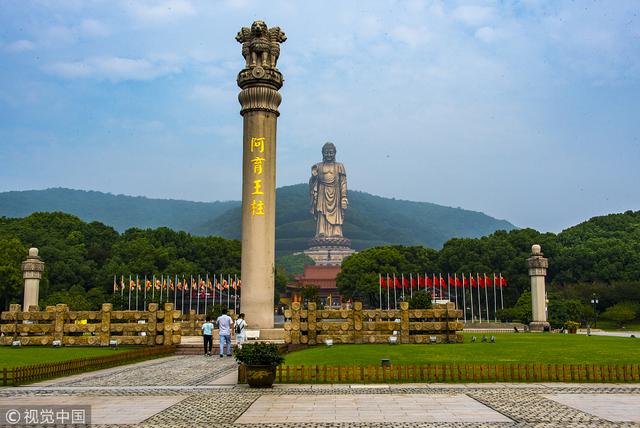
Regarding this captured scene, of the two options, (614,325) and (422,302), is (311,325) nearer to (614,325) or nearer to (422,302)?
(422,302)

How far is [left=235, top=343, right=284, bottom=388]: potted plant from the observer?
15.6 meters

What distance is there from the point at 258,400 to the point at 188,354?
1531cm

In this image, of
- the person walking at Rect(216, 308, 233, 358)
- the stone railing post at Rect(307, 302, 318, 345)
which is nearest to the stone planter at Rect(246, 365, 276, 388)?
the person walking at Rect(216, 308, 233, 358)

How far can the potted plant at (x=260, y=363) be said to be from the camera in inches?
614

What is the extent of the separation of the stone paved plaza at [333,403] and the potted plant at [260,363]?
0.32 metres

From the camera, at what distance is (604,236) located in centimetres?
8738

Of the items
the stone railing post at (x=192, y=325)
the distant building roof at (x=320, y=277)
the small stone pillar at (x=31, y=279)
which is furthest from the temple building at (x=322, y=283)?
the small stone pillar at (x=31, y=279)

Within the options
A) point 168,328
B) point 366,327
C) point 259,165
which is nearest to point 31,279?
point 168,328

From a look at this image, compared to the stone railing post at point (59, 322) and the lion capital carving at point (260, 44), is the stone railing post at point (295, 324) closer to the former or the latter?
the stone railing post at point (59, 322)

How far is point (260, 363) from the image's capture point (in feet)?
51.7

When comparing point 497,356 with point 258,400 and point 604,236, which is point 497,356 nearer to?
point 258,400

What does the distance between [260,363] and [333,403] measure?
3.22m

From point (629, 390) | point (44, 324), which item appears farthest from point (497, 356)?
point (44, 324)

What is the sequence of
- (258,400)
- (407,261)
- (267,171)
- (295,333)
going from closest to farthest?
(258,400) → (295,333) → (267,171) → (407,261)
